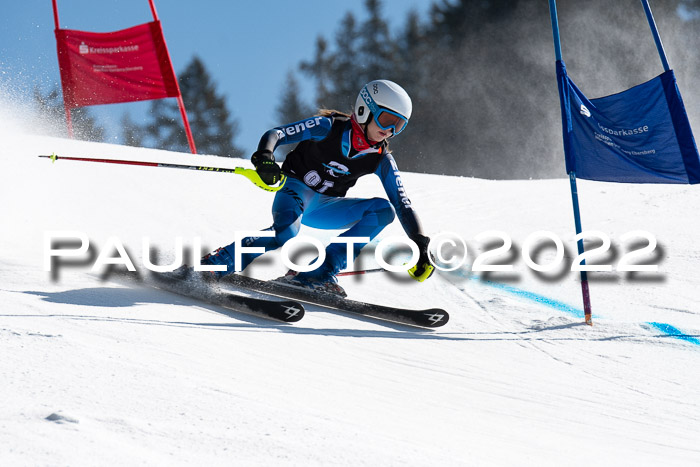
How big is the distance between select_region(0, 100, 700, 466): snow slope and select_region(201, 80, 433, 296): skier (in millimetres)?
407

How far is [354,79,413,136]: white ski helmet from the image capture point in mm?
4102

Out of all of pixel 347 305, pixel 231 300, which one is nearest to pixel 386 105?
pixel 347 305

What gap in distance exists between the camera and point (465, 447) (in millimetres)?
2176

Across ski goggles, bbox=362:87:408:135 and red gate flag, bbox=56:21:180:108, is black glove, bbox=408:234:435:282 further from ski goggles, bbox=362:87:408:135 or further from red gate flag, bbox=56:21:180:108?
red gate flag, bbox=56:21:180:108

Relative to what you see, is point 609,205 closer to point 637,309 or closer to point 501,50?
point 637,309

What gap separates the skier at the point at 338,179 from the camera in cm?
414

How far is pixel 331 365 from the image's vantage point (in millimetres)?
3025

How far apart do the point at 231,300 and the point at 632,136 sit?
2.82 m

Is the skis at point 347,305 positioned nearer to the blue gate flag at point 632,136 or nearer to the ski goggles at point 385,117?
the ski goggles at point 385,117

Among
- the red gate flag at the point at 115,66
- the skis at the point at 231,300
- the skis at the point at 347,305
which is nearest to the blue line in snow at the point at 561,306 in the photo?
the skis at the point at 347,305

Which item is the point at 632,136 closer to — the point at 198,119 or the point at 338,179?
the point at 338,179

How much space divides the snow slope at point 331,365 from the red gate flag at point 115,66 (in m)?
4.02

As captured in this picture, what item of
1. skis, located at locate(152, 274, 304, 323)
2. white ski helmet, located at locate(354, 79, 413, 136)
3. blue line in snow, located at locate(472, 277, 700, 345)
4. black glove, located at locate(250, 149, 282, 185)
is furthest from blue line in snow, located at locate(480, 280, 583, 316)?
black glove, located at locate(250, 149, 282, 185)

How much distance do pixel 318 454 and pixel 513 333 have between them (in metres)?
2.69
